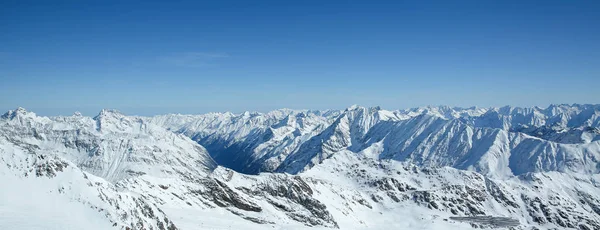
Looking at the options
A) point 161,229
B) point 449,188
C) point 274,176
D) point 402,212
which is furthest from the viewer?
point 449,188

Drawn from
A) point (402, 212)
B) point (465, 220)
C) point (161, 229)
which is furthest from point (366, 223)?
point (161, 229)

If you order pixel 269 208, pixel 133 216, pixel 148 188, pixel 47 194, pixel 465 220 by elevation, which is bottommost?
pixel 465 220

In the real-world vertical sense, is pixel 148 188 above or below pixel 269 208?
above

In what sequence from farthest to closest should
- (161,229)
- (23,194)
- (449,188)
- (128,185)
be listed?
(449,188) < (128,185) < (161,229) < (23,194)

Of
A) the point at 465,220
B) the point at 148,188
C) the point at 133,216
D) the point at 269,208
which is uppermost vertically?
the point at 133,216

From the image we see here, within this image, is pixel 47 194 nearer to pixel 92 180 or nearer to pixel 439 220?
pixel 92 180

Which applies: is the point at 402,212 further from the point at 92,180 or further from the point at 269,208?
the point at 92,180

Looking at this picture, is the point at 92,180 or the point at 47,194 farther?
the point at 92,180

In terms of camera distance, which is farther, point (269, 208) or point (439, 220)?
point (439, 220)

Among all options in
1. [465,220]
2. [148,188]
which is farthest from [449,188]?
[148,188]
